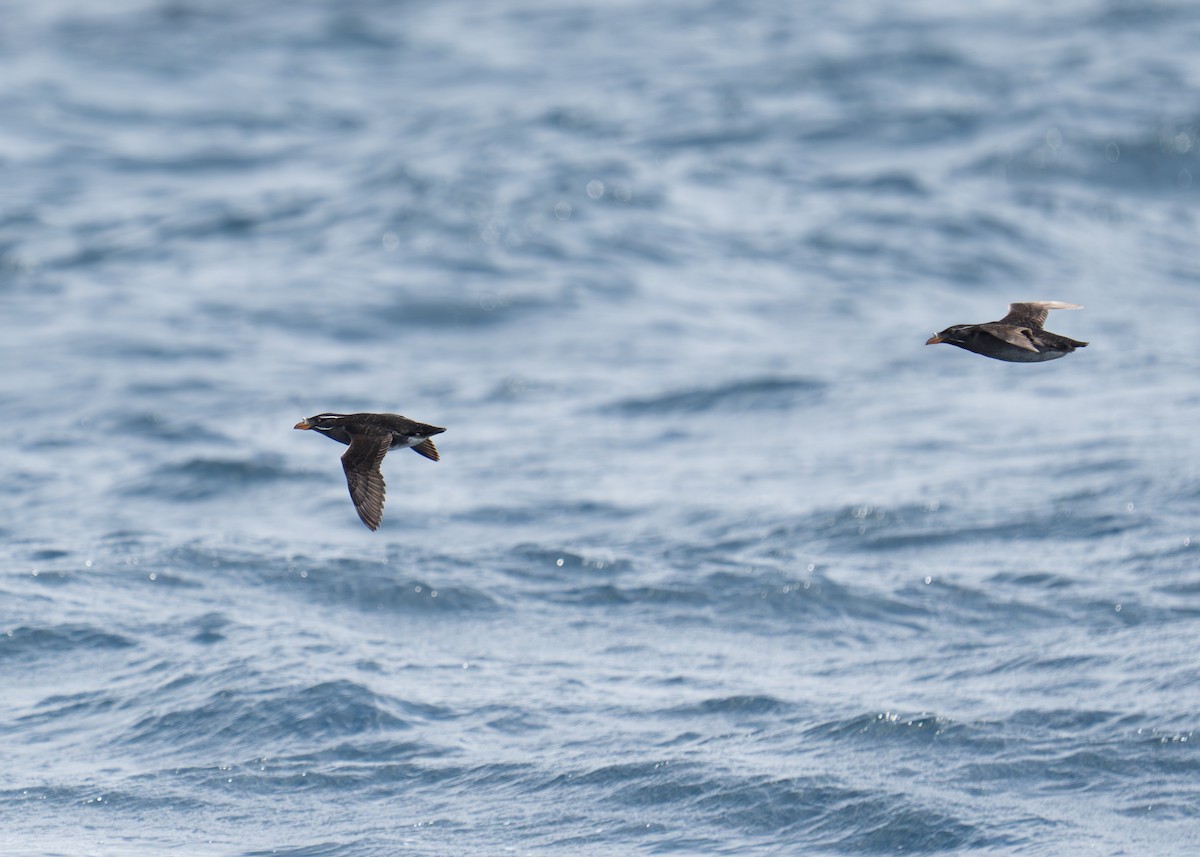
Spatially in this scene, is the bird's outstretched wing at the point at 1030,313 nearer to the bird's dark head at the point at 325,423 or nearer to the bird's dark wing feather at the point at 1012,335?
the bird's dark wing feather at the point at 1012,335

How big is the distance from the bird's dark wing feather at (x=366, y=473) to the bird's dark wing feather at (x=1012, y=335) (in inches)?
118

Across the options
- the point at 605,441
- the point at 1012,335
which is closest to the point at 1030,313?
the point at 1012,335

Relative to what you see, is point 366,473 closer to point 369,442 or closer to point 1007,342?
point 369,442

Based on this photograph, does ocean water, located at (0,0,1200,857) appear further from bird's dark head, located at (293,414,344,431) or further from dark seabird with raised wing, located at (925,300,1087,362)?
dark seabird with raised wing, located at (925,300,1087,362)

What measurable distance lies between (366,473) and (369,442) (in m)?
0.25

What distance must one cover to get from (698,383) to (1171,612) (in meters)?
6.56

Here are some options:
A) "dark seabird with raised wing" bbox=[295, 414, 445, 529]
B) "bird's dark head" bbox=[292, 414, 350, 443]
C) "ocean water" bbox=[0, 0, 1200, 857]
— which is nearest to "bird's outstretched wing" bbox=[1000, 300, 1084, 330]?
"dark seabird with raised wing" bbox=[295, 414, 445, 529]

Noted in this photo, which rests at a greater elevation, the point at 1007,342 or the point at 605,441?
the point at 1007,342

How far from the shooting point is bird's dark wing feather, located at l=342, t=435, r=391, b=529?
888cm

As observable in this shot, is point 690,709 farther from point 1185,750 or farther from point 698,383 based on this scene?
point 698,383

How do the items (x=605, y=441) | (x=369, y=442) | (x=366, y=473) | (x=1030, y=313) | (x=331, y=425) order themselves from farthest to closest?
(x=605, y=441) → (x=1030, y=313) → (x=331, y=425) → (x=369, y=442) → (x=366, y=473)

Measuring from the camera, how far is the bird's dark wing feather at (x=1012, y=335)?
874 cm

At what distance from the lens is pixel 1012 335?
8828mm

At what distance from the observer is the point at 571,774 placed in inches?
474
